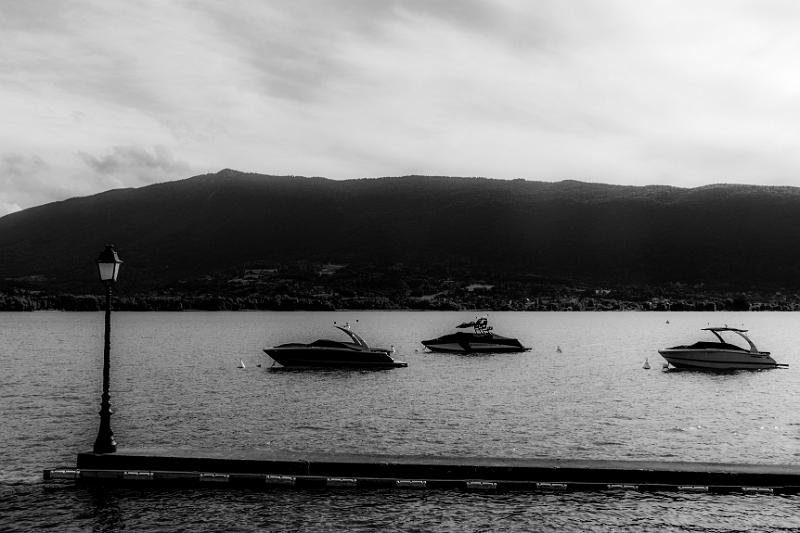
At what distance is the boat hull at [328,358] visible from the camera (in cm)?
6950

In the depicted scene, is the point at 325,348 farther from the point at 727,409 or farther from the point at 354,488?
the point at 354,488

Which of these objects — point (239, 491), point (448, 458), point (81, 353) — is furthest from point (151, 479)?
point (81, 353)

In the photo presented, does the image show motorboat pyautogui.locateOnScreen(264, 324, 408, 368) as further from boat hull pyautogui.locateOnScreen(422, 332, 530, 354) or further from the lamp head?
the lamp head

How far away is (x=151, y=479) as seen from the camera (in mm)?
23484

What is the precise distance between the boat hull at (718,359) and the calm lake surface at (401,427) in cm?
140

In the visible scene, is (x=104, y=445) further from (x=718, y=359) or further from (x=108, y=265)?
(x=718, y=359)

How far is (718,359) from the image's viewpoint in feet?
228

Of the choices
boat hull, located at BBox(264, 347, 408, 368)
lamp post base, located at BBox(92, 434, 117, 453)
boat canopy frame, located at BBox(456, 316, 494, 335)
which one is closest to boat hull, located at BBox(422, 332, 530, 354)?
boat canopy frame, located at BBox(456, 316, 494, 335)

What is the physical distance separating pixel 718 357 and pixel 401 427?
134ft

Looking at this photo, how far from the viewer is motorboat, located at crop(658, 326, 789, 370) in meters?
69.2

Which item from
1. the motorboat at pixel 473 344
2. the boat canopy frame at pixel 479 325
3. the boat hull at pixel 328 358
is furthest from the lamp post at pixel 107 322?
the motorboat at pixel 473 344

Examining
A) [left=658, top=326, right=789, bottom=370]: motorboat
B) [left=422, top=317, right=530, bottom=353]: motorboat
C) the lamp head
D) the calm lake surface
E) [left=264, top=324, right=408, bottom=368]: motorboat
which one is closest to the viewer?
the calm lake surface

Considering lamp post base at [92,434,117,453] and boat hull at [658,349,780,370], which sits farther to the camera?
boat hull at [658,349,780,370]

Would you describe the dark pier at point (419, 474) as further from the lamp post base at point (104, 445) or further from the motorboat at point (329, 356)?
the motorboat at point (329, 356)
